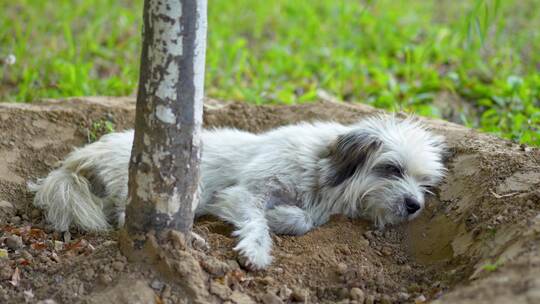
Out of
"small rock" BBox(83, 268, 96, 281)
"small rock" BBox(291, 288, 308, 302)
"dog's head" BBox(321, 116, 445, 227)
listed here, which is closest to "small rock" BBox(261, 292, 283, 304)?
"small rock" BBox(291, 288, 308, 302)

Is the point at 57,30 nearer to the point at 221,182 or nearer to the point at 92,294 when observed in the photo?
the point at 221,182

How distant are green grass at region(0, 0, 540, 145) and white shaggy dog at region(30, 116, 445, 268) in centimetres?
150

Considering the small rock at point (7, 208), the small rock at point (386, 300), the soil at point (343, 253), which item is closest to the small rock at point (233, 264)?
the soil at point (343, 253)

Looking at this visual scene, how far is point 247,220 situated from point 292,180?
59 cm

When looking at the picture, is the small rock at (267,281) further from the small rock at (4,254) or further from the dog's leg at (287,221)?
the small rock at (4,254)

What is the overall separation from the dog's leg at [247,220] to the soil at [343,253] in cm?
8

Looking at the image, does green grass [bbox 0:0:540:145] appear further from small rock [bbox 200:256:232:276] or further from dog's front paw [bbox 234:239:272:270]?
small rock [bbox 200:256:232:276]

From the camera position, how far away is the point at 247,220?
451 cm

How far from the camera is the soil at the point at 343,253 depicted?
352 cm

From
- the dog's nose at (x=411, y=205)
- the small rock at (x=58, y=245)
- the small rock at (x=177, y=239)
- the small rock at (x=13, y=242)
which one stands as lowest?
the small rock at (x=58, y=245)

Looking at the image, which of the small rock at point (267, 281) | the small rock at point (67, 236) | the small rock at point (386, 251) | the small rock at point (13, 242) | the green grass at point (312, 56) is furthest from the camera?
the green grass at point (312, 56)

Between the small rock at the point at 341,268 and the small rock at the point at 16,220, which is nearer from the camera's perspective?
the small rock at the point at 341,268

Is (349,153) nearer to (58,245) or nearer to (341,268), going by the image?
(341,268)

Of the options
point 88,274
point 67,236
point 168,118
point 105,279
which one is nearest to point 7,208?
point 67,236
